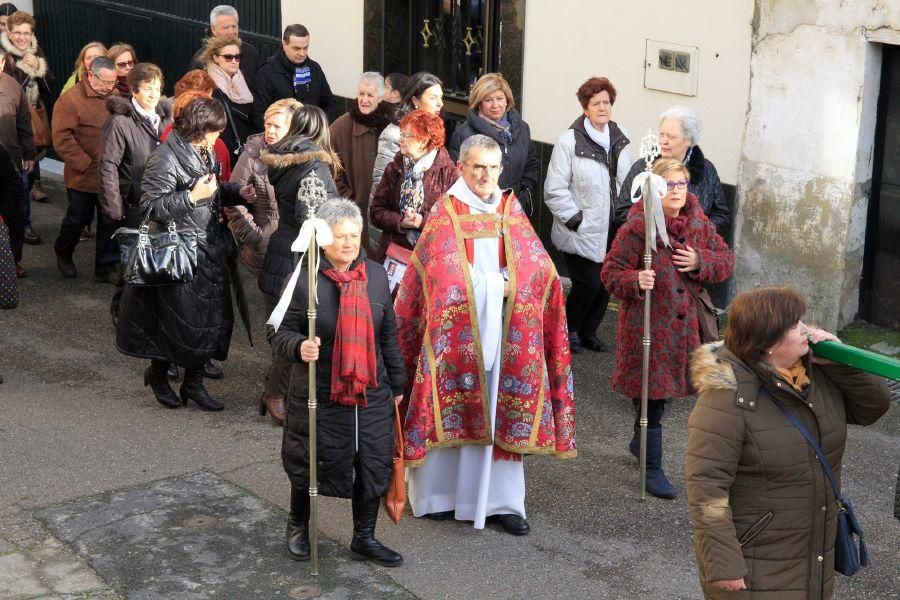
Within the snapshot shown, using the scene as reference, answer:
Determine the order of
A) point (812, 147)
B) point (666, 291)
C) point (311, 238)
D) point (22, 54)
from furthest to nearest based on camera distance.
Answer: point (22, 54) → point (812, 147) → point (666, 291) → point (311, 238)

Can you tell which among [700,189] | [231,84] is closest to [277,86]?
[231,84]

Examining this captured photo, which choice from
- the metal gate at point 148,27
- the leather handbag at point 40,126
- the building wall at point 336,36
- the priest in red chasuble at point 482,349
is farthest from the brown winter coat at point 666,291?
the leather handbag at point 40,126

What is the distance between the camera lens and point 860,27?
8.51m

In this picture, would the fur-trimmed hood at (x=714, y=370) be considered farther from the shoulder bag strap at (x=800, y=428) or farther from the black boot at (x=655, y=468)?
the black boot at (x=655, y=468)

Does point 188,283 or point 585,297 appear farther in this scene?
point 585,297

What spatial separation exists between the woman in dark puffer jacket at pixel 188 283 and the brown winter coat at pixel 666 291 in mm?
2357

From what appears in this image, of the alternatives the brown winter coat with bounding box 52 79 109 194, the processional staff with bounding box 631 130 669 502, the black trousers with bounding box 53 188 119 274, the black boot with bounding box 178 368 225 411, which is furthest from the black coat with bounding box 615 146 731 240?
the brown winter coat with bounding box 52 79 109 194

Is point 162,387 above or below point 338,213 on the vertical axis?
below

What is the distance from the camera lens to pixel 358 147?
941cm

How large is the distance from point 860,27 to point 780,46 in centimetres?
57

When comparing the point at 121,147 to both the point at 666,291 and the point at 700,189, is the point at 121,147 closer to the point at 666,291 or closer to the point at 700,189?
the point at 700,189

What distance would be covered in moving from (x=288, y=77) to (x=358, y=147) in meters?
2.12

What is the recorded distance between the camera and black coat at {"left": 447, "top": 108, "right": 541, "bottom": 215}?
8.92 meters

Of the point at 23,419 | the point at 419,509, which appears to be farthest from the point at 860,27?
the point at 23,419
